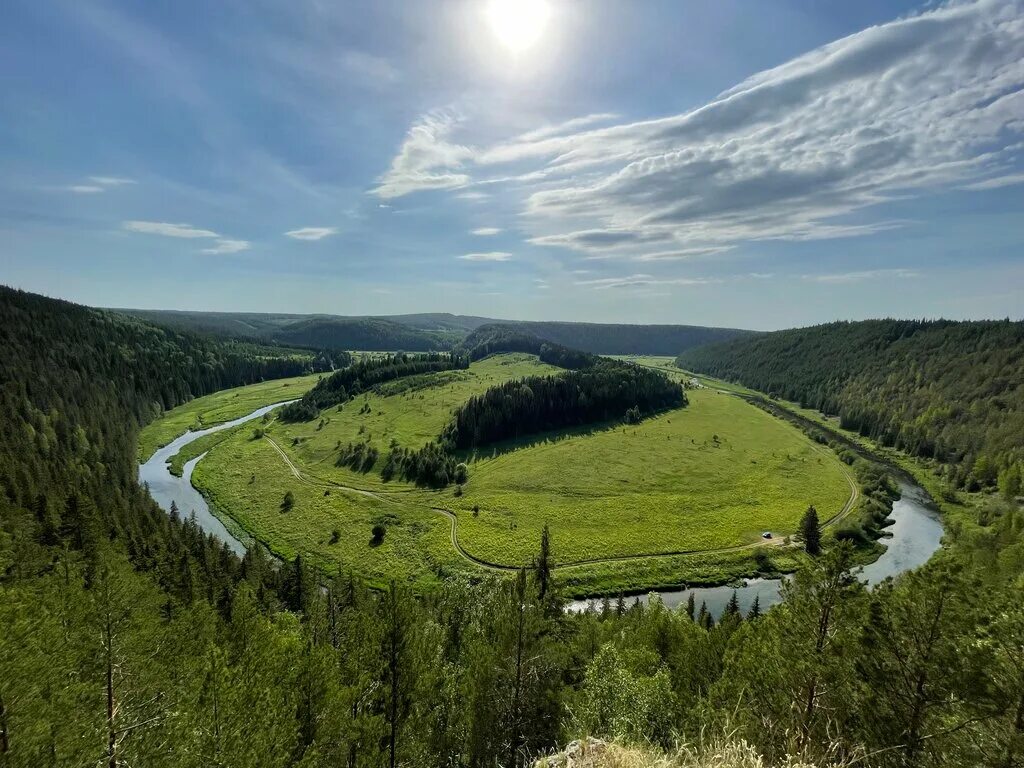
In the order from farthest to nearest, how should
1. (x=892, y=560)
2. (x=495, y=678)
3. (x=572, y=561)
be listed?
(x=892, y=560) → (x=572, y=561) → (x=495, y=678)

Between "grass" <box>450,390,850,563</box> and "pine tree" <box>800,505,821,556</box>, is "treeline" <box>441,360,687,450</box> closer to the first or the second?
"grass" <box>450,390,850,563</box>

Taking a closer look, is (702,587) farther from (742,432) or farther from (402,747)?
(742,432)

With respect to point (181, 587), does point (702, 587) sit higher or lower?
lower

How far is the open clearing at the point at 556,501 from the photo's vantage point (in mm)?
82312

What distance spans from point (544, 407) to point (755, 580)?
95947 millimetres

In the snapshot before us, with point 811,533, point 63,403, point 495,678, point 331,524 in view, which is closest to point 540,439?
point 331,524

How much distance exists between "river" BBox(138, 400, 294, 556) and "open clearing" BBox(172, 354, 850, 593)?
324cm

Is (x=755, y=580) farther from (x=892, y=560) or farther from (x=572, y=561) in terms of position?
(x=572, y=561)

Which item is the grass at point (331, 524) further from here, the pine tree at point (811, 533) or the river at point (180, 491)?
the pine tree at point (811, 533)

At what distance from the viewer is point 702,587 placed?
252 ft

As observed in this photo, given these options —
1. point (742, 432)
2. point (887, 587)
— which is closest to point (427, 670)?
point (887, 587)

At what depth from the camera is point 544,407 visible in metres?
168

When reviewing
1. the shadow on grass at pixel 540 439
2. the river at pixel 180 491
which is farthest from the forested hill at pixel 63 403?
the shadow on grass at pixel 540 439

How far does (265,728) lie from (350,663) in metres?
9.07
